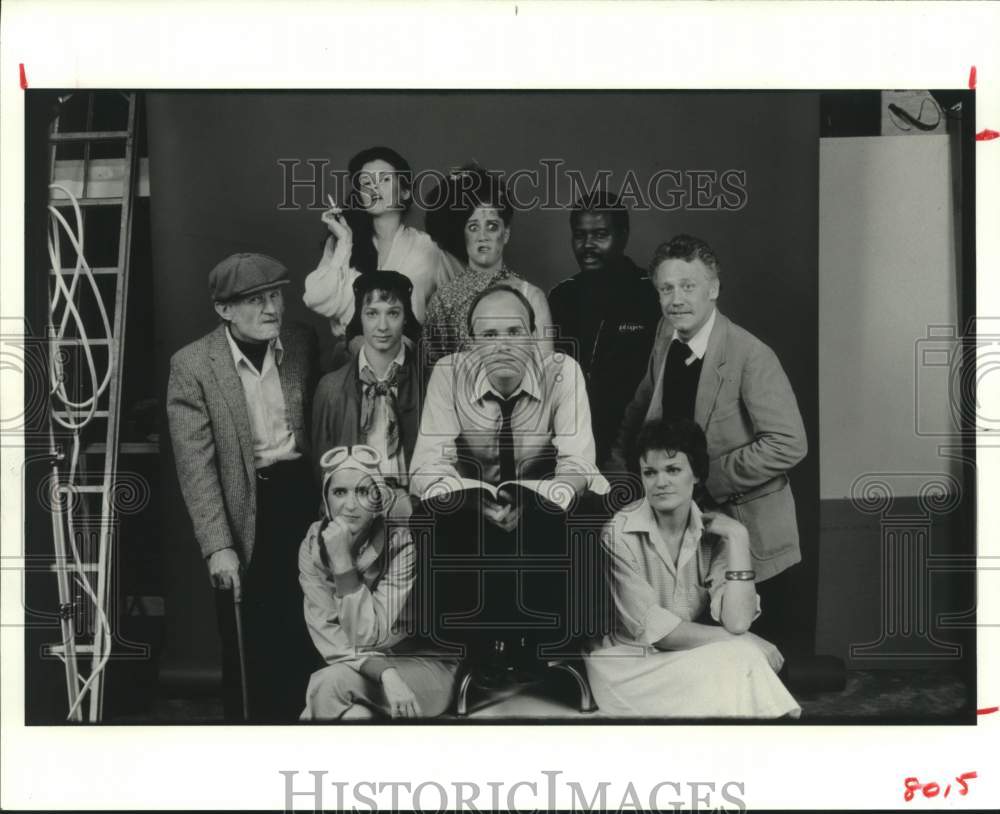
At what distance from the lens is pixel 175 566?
406 cm

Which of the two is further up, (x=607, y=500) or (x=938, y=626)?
(x=607, y=500)

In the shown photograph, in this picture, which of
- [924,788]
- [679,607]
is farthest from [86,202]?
[924,788]

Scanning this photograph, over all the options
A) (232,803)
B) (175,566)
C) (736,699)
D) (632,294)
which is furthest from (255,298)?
(736,699)

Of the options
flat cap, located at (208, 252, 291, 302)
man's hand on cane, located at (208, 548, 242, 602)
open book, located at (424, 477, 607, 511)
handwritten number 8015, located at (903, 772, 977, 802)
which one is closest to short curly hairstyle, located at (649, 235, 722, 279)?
open book, located at (424, 477, 607, 511)

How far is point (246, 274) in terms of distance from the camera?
4.02 m

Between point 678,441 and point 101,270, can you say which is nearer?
point 678,441

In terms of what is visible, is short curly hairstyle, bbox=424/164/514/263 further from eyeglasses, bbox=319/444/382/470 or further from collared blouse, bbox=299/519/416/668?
collared blouse, bbox=299/519/416/668

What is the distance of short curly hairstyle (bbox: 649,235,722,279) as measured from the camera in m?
4.00

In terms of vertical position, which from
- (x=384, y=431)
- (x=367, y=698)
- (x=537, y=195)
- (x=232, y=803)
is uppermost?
(x=537, y=195)

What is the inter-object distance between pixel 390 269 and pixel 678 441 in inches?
47.4

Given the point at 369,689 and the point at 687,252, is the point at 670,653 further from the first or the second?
the point at 687,252

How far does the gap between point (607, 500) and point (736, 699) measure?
845 millimetres

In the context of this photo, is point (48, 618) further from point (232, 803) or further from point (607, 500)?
point (607, 500)

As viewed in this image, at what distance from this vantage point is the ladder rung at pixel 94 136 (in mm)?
4051
